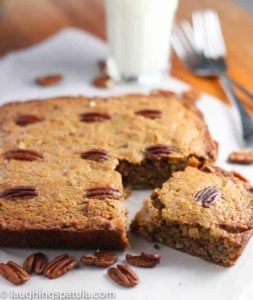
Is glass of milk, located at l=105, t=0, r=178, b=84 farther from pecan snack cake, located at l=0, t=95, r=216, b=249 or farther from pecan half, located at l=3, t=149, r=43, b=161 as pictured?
pecan half, located at l=3, t=149, r=43, b=161

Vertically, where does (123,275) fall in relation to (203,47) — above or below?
below

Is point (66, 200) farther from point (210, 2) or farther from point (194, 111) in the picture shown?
point (210, 2)

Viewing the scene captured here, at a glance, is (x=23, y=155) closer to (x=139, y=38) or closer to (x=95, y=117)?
(x=95, y=117)

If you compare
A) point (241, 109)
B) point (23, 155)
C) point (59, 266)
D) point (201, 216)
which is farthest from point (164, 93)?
point (59, 266)

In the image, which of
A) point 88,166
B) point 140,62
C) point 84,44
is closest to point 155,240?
point 88,166

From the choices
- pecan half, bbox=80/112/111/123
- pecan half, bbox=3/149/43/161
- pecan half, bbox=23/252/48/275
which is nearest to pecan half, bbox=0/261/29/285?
pecan half, bbox=23/252/48/275

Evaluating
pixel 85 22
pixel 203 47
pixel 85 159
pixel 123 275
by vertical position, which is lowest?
pixel 123 275
